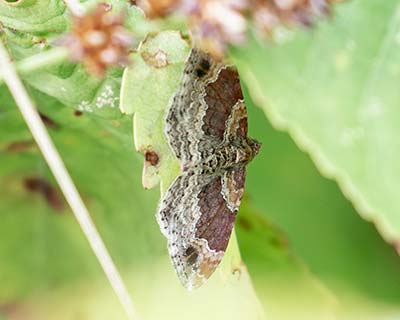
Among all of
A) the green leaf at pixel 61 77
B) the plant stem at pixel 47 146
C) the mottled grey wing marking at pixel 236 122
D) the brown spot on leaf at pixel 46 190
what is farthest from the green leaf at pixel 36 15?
the brown spot on leaf at pixel 46 190

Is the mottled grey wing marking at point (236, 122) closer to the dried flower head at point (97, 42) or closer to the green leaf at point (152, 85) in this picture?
the green leaf at point (152, 85)

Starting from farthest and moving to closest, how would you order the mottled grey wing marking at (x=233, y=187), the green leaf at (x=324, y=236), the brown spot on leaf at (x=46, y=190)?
1. the brown spot on leaf at (x=46, y=190)
2. the green leaf at (x=324, y=236)
3. the mottled grey wing marking at (x=233, y=187)

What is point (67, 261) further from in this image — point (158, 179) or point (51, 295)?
point (158, 179)

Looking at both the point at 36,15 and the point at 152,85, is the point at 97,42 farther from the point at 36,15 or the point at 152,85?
the point at 36,15

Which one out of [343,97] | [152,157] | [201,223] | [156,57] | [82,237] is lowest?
[82,237]

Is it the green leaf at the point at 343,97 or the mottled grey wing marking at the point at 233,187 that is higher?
the green leaf at the point at 343,97

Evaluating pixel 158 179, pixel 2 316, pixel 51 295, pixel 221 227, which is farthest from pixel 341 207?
pixel 2 316

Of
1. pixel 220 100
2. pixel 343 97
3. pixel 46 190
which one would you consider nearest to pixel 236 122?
pixel 220 100
